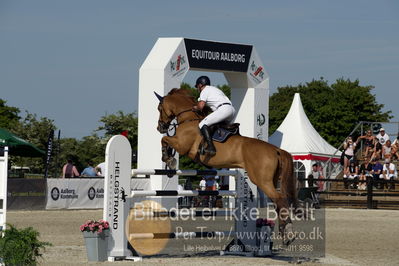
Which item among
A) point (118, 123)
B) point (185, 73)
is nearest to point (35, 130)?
point (118, 123)

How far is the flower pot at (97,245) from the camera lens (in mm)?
10578

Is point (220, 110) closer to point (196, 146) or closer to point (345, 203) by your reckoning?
point (196, 146)

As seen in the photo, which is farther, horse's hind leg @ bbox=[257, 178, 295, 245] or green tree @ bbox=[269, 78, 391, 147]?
green tree @ bbox=[269, 78, 391, 147]

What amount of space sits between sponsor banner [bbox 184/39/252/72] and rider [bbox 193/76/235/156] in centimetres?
1211

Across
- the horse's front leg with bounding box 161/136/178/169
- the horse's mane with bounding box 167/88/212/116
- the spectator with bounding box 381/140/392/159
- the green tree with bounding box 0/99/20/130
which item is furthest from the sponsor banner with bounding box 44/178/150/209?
the green tree with bounding box 0/99/20/130

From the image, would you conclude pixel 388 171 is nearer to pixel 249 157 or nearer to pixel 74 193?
pixel 74 193

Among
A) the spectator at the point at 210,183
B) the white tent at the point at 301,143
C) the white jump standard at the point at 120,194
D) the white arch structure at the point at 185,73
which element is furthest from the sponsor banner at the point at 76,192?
the white jump standard at the point at 120,194

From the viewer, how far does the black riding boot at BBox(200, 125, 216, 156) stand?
11.1 metres

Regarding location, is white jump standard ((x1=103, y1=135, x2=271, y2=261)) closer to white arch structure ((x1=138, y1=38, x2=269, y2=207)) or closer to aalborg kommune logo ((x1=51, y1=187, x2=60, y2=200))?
white arch structure ((x1=138, y1=38, x2=269, y2=207))

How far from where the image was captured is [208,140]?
1114 centimetres

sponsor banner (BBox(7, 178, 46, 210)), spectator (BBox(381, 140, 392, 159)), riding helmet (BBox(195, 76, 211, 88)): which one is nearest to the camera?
riding helmet (BBox(195, 76, 211, 88))

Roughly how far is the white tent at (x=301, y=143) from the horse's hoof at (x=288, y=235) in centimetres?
2167

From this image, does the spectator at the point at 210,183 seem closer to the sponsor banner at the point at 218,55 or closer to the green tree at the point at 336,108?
the sponsor banner at the point at 218,55

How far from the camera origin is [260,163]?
1104cm
